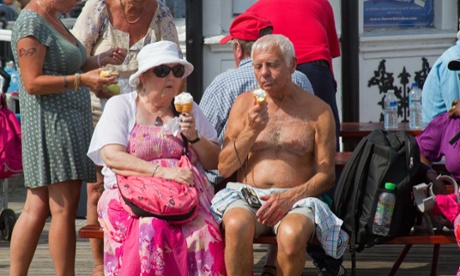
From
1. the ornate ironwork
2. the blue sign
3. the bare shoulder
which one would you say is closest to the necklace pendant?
the bare shoulder

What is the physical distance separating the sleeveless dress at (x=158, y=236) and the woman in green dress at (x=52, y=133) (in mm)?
305

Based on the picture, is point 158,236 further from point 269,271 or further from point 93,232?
point 269,271

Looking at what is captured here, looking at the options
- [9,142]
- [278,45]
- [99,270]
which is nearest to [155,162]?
[278,45]

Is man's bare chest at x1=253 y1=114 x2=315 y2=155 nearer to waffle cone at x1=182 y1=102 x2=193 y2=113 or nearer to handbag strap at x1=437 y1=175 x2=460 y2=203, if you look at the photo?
waffle cone at x1=182 y1=102 x2=193 y2=113

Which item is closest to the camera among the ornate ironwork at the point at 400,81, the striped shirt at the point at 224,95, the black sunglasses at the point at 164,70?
the black sunglasses at the point at 164,70

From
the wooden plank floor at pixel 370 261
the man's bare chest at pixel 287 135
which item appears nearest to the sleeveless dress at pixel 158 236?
the man's bare chest at pixel 287 135

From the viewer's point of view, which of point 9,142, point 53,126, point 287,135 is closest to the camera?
point 287,135

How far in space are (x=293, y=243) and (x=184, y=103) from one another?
838mm

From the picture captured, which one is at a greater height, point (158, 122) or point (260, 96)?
point (260, 96)

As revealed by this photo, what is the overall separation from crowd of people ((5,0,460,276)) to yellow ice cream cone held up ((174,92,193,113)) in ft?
0.12

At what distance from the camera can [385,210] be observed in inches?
193

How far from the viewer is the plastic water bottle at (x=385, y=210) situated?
16.1 ft

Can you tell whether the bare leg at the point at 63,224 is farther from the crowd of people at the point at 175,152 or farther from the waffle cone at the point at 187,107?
the waffle cone at the point at 187,107

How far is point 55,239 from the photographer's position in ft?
17.1
